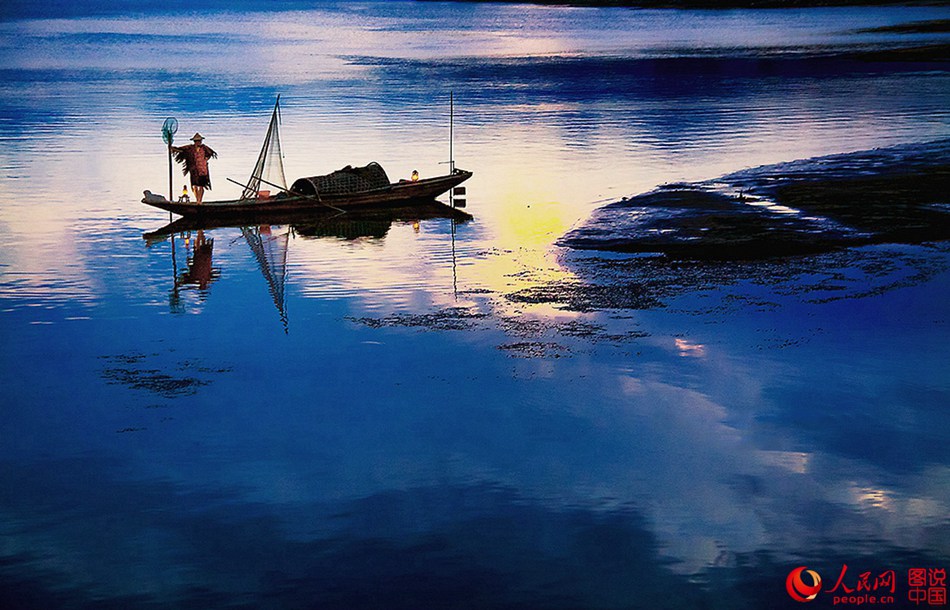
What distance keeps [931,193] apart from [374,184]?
46.3 ft

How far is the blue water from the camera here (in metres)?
12.6

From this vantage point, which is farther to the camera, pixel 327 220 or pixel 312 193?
pixel 312 193

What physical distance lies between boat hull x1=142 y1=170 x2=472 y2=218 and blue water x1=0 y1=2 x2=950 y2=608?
100 centimetres

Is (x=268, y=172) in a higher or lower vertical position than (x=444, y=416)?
higher

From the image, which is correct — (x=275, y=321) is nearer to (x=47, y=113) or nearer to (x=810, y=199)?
(x=810, y=199)

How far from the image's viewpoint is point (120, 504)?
14.2m

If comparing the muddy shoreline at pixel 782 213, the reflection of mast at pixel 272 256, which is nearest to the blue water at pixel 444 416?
the reflection of mast at pixel 272 256

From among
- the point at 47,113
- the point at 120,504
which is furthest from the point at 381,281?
the point at 47,113
